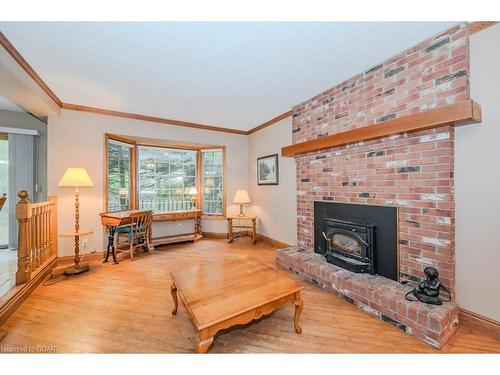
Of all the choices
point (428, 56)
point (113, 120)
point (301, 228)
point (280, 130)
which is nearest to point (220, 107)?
point (280, 130)

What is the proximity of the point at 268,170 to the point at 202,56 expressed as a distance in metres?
2.54

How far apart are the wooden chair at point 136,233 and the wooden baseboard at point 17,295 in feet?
3.16

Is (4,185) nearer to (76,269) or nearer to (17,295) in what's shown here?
(76,269)

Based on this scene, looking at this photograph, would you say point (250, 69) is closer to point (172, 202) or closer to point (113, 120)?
point (113, 120)

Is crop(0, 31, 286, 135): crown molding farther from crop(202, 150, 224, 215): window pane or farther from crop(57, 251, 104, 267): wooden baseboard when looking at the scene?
crop(57, 251, 104, 267): wooden baseboard

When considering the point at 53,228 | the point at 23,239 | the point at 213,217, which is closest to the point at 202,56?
the point at 23,239

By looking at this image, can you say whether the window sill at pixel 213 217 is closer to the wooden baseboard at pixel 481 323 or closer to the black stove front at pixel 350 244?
the black stove front at pixel 350 244

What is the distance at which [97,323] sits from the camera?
1781mm

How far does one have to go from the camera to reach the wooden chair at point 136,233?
3.38 meters

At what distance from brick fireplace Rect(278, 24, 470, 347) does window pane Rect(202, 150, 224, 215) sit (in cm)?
260

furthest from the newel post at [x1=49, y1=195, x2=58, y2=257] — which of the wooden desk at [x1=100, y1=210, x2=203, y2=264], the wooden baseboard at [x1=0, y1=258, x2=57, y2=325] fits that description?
the wooden desk at [x1=100, y1=210, x2=203, y2=264]

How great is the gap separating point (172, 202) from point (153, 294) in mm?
2738

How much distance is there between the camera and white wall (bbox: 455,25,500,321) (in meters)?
1.59

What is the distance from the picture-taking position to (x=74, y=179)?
2787 mm
